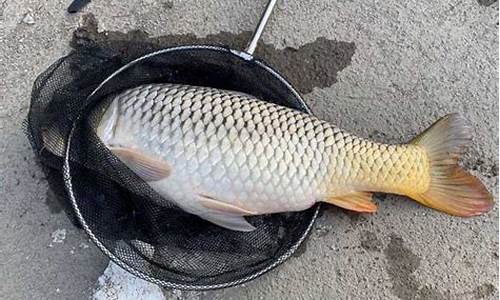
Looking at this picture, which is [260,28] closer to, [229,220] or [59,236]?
[229,220]

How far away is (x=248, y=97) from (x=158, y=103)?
0.18 m

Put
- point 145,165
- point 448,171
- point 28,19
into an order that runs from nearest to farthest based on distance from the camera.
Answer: point 145,165
point 448,171
point 28,19

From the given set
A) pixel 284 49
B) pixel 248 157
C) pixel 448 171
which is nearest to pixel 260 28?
pixel 284 49

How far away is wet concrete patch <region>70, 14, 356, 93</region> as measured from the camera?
6.10 feet

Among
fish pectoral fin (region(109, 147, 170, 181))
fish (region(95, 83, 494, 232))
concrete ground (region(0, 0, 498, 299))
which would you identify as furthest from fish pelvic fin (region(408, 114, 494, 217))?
fish pectoral fin (region(109, 147, 170, 181))

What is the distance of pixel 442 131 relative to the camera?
5.41 feet

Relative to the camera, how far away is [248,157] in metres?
1.54

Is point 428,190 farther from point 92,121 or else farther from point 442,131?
point 92,121

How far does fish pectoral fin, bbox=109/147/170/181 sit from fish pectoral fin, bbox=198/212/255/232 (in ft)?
0.39

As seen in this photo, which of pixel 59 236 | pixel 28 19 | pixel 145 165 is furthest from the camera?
pixel 28 19

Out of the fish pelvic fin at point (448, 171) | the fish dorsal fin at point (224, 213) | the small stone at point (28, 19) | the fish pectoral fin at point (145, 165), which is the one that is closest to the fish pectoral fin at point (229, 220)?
the fish dorsal fin at point (224, 213)

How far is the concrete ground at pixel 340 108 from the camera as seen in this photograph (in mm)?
1753

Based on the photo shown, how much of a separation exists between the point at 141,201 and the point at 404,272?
575 millimetres

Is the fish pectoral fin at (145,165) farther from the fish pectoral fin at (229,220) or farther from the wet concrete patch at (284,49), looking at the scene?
the wet concrete patch at (284,49)
